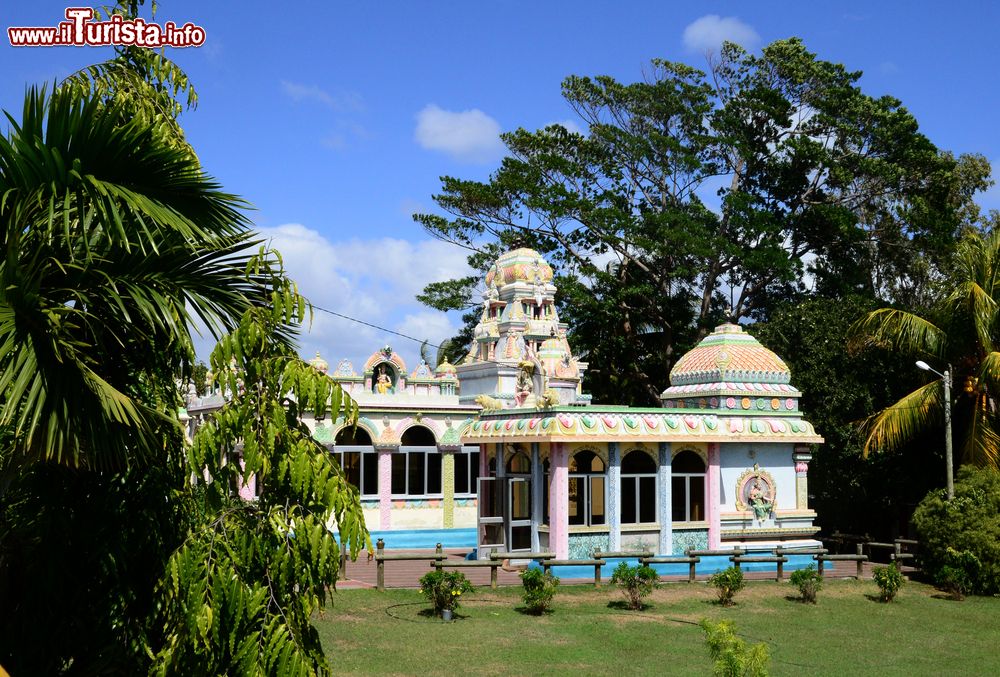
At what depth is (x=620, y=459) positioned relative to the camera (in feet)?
67.8

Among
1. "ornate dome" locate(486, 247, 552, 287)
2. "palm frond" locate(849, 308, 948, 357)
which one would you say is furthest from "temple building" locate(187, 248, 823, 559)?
"palm frond" locate(849, 308, 948, 357)

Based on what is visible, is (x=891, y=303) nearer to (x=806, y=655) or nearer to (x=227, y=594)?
(x=806, y=655)

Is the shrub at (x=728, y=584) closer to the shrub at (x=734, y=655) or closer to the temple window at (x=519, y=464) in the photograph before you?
the temple window at (x=519, y=464)

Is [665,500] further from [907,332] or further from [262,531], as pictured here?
[262,531]

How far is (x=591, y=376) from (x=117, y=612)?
30.8 metres

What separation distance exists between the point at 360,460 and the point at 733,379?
978cm

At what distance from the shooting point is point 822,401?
1046 inches

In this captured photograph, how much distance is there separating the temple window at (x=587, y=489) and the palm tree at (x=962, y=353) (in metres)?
6.12

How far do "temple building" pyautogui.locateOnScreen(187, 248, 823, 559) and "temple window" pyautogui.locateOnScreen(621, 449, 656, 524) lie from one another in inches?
0.9

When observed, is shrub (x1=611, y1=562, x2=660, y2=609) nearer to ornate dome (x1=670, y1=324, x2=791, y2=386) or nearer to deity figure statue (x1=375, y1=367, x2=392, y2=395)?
ornate dome (x1=670, y1=324, x2=791, y2=386)

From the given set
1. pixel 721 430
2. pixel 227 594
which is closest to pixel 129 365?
pixel 227 594

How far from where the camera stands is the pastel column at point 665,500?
21.0 m

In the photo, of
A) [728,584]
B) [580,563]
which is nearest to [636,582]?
[728,584]

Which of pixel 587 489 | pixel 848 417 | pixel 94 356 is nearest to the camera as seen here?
pixel 94 356
